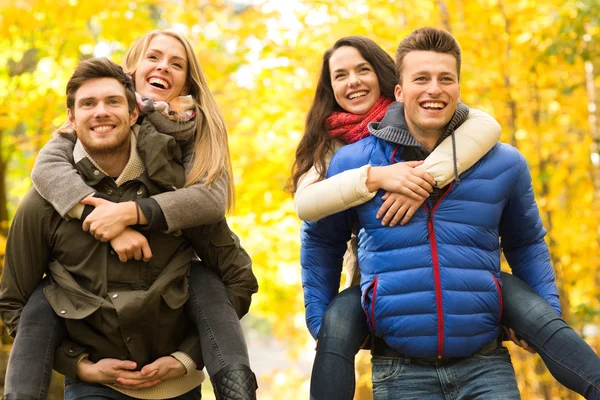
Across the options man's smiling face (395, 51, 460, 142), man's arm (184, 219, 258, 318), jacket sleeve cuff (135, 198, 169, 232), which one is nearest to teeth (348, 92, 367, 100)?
man's smiling face (395, 51, 460, 142)

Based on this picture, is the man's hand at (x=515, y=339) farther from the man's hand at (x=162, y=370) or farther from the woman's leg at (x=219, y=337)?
the man's hand at (x=162, y=370)

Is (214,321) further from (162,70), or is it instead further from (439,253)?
(162,70)

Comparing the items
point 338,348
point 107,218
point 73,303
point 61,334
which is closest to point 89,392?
point 61,334

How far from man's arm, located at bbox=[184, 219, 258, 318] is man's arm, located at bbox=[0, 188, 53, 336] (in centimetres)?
57

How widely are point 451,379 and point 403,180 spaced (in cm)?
78

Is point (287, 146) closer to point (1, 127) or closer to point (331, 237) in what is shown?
point (1, 127)

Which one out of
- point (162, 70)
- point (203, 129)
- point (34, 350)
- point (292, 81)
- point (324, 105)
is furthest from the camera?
point (292, 81)

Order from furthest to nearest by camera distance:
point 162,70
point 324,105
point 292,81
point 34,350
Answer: point 292,81 < point 324,105 < point 162,70 < point 34,350

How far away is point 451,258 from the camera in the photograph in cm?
295

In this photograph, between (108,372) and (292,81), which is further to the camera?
(292,81)

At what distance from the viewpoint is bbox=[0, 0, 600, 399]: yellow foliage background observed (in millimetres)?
7750

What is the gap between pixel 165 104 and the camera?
3.41 meters

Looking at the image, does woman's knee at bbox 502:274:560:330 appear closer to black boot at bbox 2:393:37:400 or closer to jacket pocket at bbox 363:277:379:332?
jacket pocket at bbox 363:277:379:332

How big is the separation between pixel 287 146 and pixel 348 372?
18.4ft
